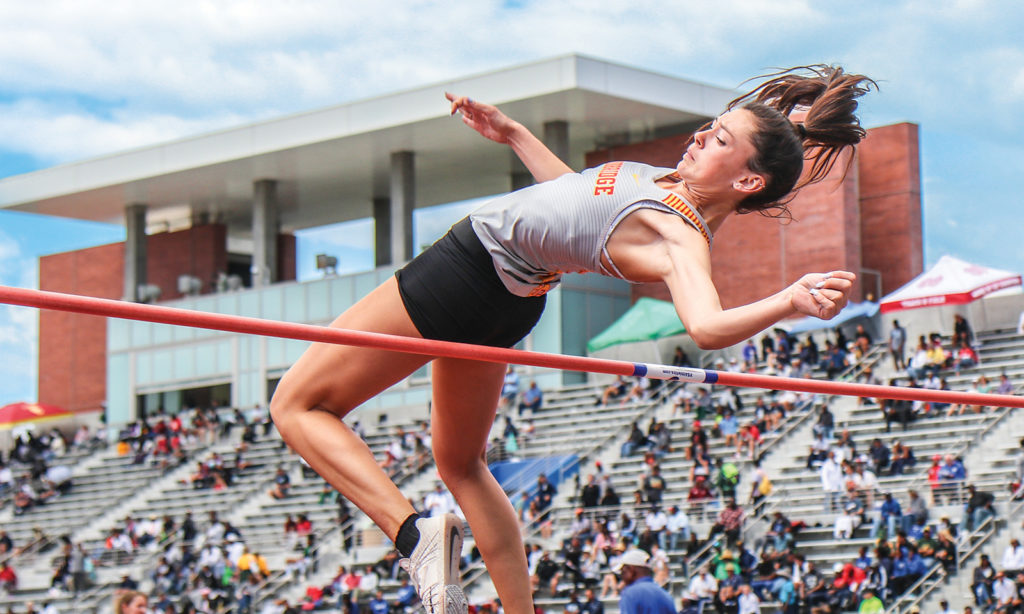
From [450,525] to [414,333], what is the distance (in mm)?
469

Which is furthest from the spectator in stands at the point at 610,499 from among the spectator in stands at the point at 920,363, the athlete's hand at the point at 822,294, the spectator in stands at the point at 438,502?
the athlete's hand at the point at 822,294

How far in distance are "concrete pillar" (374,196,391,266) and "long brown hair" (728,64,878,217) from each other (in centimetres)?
2752

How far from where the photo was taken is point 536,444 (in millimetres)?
21594

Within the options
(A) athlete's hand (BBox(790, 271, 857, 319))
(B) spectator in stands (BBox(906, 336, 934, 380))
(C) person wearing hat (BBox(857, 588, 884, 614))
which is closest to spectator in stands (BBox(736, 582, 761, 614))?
(C) person wearing hat (BBox(857, 588, 884, 614))

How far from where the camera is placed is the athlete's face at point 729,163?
3.25m

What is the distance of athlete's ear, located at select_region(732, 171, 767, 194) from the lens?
128 inches

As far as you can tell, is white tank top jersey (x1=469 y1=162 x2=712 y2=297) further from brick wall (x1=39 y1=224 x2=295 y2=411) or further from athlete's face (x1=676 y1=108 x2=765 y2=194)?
brick wall (x1=39 y1=224 x2=295 y2=411)

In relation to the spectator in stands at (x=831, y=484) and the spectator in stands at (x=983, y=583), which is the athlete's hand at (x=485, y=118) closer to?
the spectator in stands at (x=983, y=583)

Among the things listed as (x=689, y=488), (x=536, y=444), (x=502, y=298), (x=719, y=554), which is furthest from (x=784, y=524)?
(x=502, y=298)

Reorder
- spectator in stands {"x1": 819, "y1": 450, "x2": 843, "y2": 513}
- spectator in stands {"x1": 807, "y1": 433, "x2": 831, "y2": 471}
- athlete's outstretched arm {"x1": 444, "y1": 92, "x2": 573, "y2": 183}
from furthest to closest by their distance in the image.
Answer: spectator in stands {"x1": 807, "y1": 433, "x2": 831, "y2": 471} < spectator in stands {"x1": 819, "y1": 450, "x2": 843, "y2": 513} < athlete's outstretched arm {"x1": 444, "y1": 92, "x2": 573, "y2": 183}

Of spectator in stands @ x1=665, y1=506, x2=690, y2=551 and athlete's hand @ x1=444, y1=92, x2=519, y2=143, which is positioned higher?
athlete's hand @ x1=444, y1=92, x2=519, y2=143

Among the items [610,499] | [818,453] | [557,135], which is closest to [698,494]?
[610,499]

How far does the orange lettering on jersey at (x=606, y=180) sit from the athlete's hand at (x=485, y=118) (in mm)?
484

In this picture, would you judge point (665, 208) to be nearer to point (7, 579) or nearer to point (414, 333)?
point (414, 333)
